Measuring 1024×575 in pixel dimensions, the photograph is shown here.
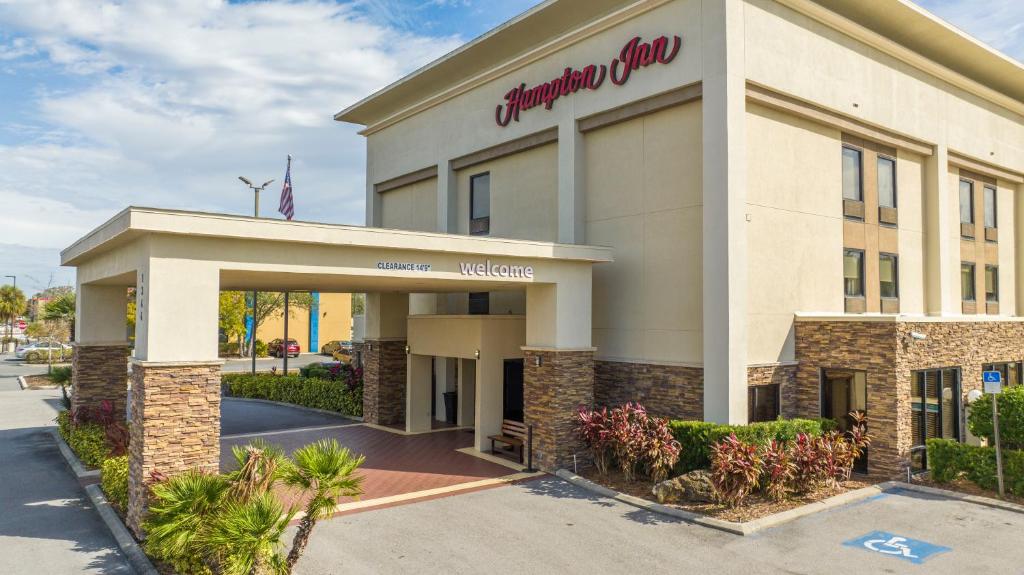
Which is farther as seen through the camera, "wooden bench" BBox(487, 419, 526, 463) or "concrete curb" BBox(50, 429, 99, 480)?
"wooden bench" BBox(487, 419, 526, 463)

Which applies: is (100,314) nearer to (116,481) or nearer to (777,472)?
(116,481)

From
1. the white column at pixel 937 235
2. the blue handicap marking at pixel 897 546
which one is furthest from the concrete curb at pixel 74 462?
the white column at pixel 937 235

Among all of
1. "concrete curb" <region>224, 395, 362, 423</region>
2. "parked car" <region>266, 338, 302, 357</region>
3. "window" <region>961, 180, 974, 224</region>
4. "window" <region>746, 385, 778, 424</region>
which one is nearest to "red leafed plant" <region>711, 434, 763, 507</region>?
"window" <region>746, 385, 778, 424</region>

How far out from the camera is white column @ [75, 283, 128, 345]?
19.0m

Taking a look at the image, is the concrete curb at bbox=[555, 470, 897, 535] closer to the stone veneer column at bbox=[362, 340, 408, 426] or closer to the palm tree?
the palm tree

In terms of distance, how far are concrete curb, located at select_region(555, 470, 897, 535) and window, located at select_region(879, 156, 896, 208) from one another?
912 cm

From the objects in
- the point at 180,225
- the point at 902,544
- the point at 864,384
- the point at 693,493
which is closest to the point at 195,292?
the point at 180,225

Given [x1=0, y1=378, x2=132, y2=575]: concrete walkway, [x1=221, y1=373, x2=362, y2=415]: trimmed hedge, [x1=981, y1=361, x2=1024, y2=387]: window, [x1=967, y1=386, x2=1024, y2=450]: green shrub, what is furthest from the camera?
[x1=221, y1=373, x2=362, y2=415]: trimmed hedge

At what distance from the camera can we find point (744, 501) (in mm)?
13930

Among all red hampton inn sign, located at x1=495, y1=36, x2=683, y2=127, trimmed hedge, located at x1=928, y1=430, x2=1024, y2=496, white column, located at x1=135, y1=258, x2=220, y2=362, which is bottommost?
trimmed hedge, located at x1=928, y1=430, x2=1024, y2=496

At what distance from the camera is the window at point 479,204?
78.0 ft

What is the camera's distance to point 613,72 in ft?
61.2

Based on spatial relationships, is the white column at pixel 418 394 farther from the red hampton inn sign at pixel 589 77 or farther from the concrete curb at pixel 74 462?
the concrete curb at pixel 74 462

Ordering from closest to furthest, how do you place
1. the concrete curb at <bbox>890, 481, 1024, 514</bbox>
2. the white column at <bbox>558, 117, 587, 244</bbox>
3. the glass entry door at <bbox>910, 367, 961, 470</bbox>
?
the concrete curb at <bbox>890, 481, 1024, 514</bbox>, the glass entry door at <bbox>910, 367, 961, 470</bbox>, the white column at <bbox>558, 117, 587, 244</bbox>
